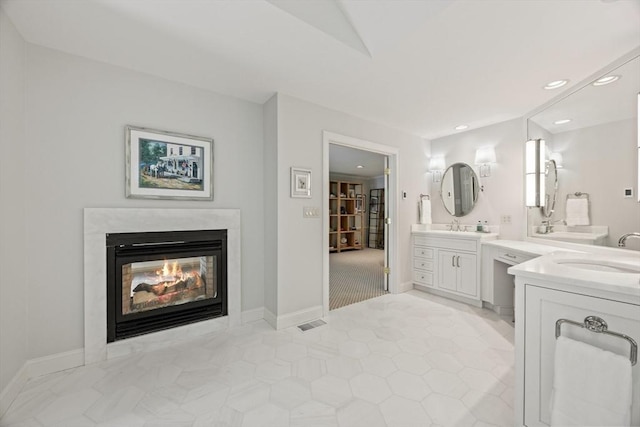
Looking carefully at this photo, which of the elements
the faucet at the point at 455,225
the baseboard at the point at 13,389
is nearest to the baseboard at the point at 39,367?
the baseboard at the point at 13,389

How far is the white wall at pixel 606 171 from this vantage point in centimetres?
183

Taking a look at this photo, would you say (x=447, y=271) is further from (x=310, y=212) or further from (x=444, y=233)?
(x=310, y=212)

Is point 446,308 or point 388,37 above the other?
point 388,37

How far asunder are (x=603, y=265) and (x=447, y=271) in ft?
6.10

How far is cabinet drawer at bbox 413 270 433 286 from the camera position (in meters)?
3.58

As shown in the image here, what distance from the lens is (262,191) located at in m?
2.83

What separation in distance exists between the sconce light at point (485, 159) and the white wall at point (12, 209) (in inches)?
180

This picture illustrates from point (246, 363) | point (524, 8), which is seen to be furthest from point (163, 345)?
point (524, 8)

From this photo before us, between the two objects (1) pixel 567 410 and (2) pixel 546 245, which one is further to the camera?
(2) pixel 546 245

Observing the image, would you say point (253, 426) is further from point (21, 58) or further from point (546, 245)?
point (546, 245)

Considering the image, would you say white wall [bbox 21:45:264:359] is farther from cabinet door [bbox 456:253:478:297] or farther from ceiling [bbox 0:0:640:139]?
cabinet door [bbox 456:253:478:297]

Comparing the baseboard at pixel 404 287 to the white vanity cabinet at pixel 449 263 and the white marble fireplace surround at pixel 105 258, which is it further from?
the white marble fireplace surround at pixel 105 258

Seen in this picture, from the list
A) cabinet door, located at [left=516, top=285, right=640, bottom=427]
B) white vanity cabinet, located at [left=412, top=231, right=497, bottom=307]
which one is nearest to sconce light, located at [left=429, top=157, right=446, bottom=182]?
white vanity cabinet, located at [left=412, top=231, right=497, bottom=307]

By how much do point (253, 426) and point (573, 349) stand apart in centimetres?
160
